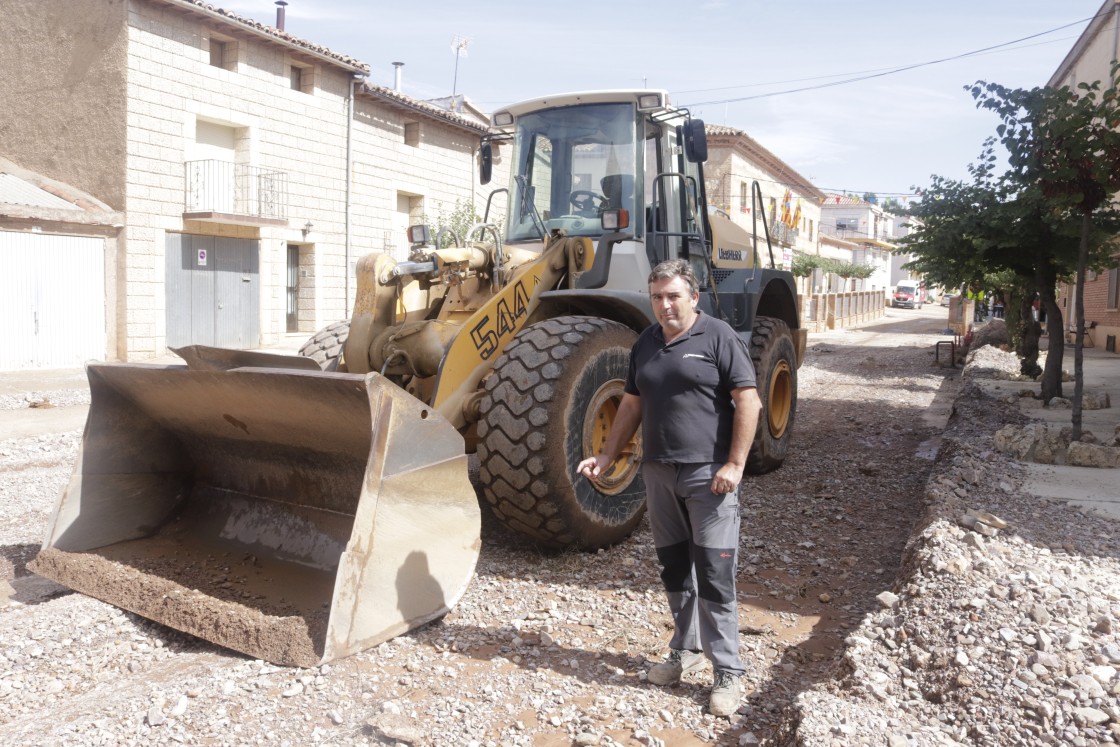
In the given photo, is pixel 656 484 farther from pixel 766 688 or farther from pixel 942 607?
pixel 942 607

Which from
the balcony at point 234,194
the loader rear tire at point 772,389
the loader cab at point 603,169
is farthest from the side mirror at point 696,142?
Result: the balcony at point 234,194

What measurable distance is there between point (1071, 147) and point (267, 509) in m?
7.24

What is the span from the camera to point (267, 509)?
15.4 ft

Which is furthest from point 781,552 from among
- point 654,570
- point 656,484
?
point 656,484

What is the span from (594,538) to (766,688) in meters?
1.41

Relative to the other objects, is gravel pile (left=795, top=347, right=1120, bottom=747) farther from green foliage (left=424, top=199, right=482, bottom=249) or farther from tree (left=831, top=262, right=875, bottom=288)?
tree (left=831, top=262, right=875, bottom=288)

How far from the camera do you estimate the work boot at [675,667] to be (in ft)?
11.7

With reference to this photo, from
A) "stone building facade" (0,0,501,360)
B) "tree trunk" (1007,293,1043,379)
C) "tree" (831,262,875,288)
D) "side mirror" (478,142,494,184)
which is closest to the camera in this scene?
"side mirror" (478,142,494,184)

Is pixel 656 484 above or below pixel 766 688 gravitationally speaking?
above

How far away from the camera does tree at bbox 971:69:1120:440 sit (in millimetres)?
7871

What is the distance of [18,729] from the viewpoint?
303cm

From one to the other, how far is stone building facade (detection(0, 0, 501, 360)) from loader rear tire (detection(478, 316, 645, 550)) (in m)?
14.7

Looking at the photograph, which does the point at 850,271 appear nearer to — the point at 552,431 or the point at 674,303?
the point at 552,431

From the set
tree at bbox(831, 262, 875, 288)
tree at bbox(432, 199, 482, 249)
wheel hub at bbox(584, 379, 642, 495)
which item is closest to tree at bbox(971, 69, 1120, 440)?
wheel hub at bbox(584, 379, 642, 495)
